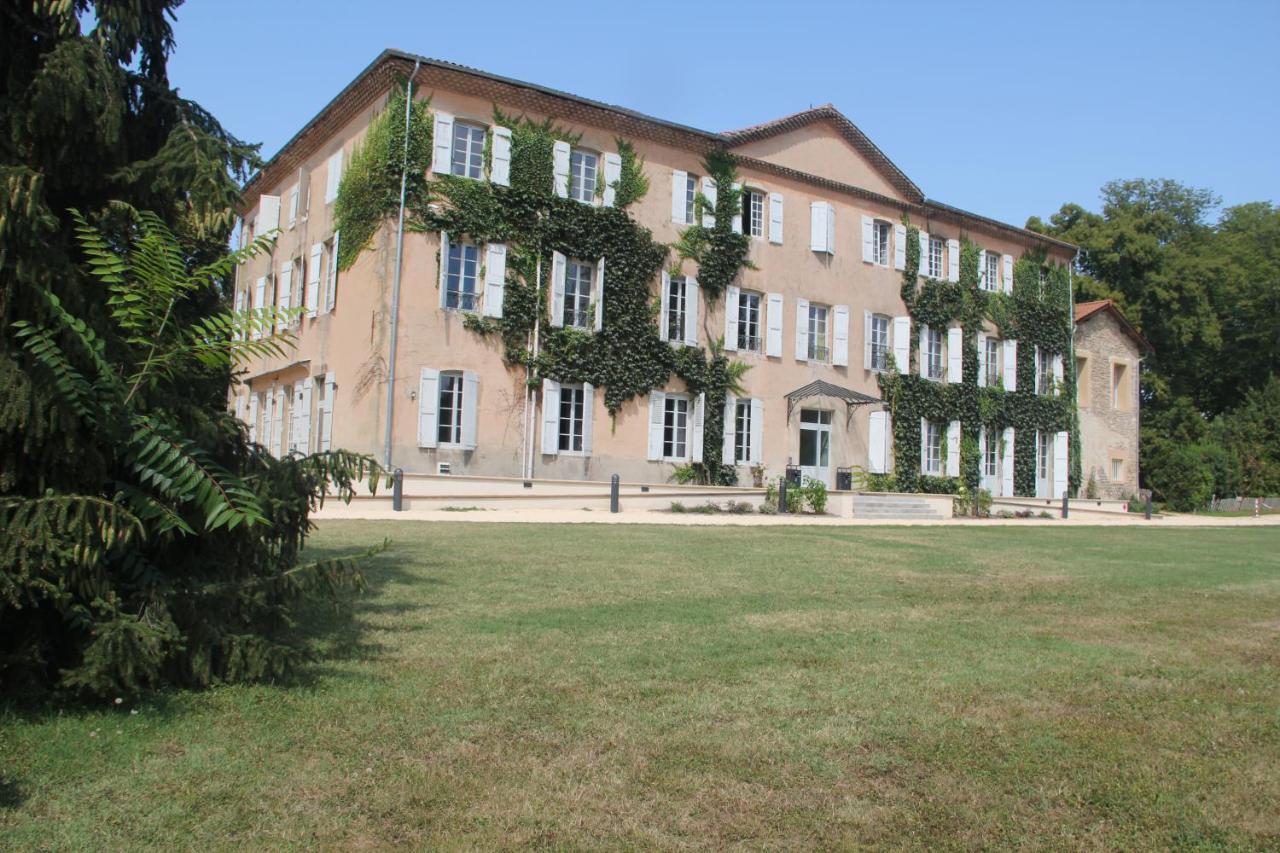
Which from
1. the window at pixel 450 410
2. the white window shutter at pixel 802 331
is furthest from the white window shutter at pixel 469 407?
the white window shutter at pixel 802 331

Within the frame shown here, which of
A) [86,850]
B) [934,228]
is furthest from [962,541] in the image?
[934,228]

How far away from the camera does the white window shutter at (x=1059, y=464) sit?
1267 inches

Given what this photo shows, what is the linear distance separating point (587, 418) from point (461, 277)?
417 centimetres

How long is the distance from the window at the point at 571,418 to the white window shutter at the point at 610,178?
451 centimetres

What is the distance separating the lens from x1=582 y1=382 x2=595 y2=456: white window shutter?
21922 mm

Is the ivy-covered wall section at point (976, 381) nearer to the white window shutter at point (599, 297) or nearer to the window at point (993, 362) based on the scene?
the window at point (993, 362)

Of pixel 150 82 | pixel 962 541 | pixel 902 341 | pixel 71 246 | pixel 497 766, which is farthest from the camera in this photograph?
pixel 902 341

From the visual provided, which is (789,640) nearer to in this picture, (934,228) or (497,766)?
(497,766)

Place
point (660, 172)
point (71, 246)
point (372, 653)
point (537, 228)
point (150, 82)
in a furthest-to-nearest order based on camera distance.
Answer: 1. point (660, 172)
2. point (537, 228)
3. point (372, 653)
4. point (150, 82)
5. point (71, 246)

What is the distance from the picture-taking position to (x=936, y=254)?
30.0 m

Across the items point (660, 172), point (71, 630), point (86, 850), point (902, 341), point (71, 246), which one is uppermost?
point (660, 172)

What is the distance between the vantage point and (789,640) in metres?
6.17

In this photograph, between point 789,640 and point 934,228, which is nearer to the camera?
point 789,640

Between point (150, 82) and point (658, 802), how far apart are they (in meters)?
4.26
